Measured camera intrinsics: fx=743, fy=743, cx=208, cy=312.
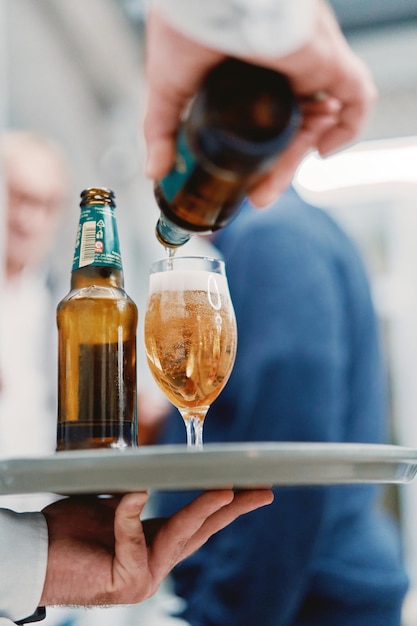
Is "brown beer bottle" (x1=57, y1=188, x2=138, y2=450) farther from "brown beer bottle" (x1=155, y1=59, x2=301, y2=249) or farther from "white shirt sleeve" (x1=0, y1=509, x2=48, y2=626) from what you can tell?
Result: "brown beer bottle" (x1=155, y1=59, x2=301, y2=249)

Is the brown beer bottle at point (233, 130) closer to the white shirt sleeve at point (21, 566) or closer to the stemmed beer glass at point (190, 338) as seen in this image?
the stemmed beer glass at point (190, 338)

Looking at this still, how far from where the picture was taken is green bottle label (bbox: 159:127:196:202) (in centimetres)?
61

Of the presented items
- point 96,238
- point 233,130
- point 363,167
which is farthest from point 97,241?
point 363,167

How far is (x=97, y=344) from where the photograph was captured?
859 mm

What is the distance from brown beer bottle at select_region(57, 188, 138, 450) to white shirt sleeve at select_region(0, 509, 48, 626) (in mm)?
96

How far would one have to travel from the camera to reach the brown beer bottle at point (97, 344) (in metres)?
0.79

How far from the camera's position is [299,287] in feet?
4.83

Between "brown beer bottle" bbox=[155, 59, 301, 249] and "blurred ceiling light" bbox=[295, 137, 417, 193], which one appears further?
"blurred ceiling light" bbox=[295, 137, 417, 193]

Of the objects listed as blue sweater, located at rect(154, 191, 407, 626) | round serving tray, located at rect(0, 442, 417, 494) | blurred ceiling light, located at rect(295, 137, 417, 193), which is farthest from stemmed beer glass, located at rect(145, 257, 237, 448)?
blurred ceiling light, located at rect(295, 137, 417, 193)

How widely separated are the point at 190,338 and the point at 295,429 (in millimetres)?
660

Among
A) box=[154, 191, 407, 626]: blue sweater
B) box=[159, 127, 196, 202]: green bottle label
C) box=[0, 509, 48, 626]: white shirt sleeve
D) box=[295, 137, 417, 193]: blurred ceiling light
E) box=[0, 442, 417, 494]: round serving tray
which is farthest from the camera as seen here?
box=[295, 137, 417, 193]: blurred ceiling light

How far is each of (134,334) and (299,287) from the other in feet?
2.15

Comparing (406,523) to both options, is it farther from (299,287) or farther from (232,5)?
(232,5)

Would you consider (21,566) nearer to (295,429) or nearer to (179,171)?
(179,171)
